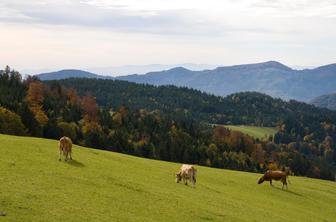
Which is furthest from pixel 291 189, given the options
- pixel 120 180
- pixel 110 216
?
pixel 110 216

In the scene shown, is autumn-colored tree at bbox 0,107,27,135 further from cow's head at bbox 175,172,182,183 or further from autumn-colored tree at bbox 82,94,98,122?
cow's head at bbox 175,172,182,183

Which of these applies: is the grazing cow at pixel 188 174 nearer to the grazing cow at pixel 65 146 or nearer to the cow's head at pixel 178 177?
the cow's head at pixel 178 177

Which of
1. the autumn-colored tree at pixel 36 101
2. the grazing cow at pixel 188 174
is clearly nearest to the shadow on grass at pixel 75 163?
the grazing cow at pixel 188 174

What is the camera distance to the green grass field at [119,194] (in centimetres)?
2498

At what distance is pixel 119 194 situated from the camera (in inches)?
1216

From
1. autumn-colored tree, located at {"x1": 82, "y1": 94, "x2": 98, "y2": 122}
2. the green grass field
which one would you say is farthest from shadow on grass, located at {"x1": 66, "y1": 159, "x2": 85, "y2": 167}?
autumn-colored tree, located at {"x1": 82, "y1": 94, "x2": 98, "y2": 122}

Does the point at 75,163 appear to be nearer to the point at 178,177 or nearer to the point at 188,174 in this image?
the point at 178,177

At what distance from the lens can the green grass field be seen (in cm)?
2498

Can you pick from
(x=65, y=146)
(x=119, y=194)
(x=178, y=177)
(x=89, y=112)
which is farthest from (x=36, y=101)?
(x=119, y=194)

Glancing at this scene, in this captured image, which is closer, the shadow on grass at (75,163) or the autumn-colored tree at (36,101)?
the shadow on grass at (75,163)

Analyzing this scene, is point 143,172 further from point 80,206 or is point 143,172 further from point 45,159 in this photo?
point 80,206

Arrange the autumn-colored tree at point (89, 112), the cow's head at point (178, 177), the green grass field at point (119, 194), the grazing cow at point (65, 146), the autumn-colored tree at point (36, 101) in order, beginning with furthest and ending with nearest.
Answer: the autumn-colored tree at point (89, 112) → the autumn-colored tree at point (36, 101) → the cow's head at point (178, 177) → the grazing cow at point (65, 146) → the green grass field at point (119, 194)

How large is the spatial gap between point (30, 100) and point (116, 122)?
1276 inches

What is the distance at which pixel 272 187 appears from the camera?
53625 mm
